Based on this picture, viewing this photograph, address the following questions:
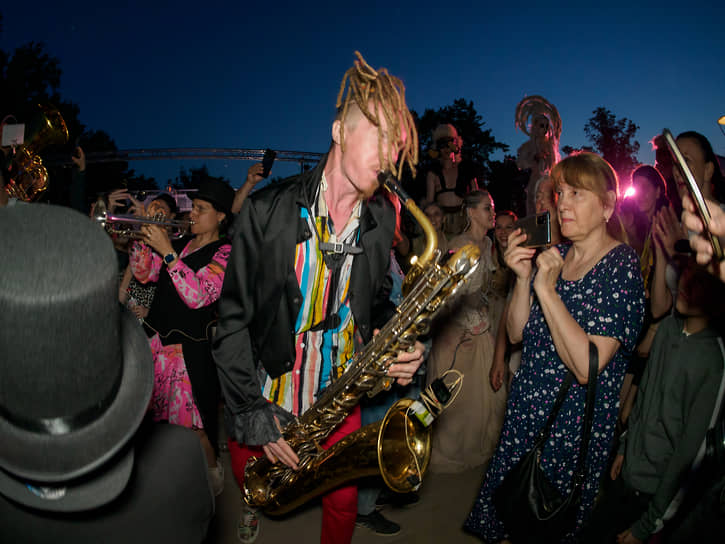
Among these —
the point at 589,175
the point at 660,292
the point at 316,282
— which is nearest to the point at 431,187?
the point at 660,292

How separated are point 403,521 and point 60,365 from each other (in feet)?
12.3

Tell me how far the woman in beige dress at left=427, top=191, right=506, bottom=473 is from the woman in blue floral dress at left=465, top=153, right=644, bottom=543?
2.03m

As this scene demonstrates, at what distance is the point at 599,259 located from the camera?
7.31 feet

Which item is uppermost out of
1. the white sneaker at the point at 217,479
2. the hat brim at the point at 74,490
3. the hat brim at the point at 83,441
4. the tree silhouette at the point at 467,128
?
the tree silhouette at the point at 467,128

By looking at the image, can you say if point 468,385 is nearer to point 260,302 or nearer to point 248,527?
point 248,527

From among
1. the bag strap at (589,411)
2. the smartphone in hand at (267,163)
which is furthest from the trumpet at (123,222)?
the bag strap at (589,411)

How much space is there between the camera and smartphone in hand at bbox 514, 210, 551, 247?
7.34ft

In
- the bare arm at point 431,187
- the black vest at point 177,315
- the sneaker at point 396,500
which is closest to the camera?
the black vest at point 177,315

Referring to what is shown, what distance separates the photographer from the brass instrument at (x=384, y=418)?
2.12 metres

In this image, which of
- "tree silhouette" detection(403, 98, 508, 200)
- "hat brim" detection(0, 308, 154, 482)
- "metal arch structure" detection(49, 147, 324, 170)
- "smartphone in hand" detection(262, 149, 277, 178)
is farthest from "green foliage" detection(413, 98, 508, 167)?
"hat brim" detection(0, 308, 154, 482)

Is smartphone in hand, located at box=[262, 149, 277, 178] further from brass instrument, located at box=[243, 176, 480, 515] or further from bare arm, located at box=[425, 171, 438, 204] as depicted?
brass instrument, located at box=[243, 176, 480, 515]

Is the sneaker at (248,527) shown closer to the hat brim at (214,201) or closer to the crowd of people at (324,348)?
the crowd of people at (324,348)

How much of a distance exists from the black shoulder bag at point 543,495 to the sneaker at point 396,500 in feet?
6.41

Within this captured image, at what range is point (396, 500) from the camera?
13.1 ft
